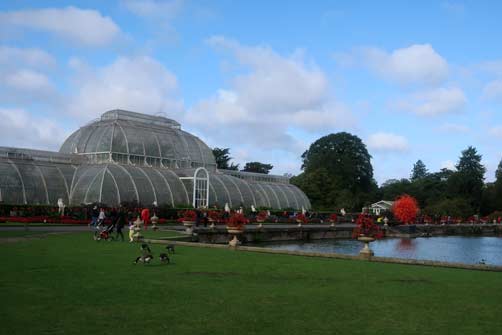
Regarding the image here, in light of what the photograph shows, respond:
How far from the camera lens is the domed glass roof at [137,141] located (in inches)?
2290

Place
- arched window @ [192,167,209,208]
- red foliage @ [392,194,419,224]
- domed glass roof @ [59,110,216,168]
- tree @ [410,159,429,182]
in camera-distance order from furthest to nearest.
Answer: tree @ [410,159,429,182] < red foliage @ [392,194,419,224] < domed glass roof @ [59,110,216,168] < arched window @ [192,167,209,208]

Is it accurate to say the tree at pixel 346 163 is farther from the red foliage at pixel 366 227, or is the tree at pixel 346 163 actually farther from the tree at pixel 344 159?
the red foliage at pixel 366 227

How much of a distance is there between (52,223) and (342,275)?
28.8m

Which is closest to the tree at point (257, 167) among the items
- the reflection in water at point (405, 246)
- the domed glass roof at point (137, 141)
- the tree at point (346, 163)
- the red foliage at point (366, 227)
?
the tree at point (346, 163)

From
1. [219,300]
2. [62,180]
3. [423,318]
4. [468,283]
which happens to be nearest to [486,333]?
[423,318]

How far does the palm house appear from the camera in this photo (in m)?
49.1

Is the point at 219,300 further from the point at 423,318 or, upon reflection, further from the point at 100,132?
the point at 100,132

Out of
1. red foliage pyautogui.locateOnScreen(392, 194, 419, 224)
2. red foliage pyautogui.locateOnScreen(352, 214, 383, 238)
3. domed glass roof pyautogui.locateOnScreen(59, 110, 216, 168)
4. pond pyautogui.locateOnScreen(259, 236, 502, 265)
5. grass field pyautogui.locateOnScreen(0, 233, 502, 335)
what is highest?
domed glass roof pyautogui.locateOnScreen(59, 110, 216, 168)

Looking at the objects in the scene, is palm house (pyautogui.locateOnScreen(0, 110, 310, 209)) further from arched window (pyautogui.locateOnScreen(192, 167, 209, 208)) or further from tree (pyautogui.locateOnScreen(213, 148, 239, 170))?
tree (pyautogui.locateOnScreen(213, 148, 239, 170))

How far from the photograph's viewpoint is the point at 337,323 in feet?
31.3

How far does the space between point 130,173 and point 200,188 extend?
8.28 metres

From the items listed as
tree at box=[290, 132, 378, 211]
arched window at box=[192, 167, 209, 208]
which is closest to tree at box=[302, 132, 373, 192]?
tree at box=[290, 132, 378, 211]

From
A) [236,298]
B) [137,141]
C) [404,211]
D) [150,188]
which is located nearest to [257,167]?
[404,211]

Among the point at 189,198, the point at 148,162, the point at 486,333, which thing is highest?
the point at 148,162
